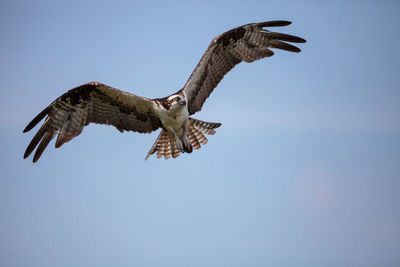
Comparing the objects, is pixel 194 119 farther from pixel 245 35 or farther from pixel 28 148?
pixel 28 148

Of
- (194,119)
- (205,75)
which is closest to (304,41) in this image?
(205,75)

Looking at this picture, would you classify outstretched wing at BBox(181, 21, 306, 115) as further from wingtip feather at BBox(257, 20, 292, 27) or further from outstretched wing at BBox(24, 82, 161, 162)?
outstretched wing at BBox(24, 82, 161, 162)

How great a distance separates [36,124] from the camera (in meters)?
8.95

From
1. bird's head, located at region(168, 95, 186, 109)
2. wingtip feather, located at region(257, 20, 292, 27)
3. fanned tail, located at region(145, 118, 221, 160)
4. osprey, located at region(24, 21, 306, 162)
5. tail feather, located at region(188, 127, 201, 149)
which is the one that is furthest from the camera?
tail feather, located at region(188, 127, 201, 149)

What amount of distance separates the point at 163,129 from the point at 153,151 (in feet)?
2.14

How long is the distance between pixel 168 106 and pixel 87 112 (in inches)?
61.7

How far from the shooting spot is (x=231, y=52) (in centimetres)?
992

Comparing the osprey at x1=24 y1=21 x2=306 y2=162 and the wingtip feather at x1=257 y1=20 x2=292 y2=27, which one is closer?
the osprey at x1=24 y1=21 x2=306 y2=162

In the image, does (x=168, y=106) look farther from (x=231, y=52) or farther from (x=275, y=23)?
(x=275, y=23)

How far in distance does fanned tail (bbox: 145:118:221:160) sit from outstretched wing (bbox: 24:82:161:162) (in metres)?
0.54

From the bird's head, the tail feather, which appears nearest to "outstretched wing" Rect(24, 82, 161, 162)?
the bird's head

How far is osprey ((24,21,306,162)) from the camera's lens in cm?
922

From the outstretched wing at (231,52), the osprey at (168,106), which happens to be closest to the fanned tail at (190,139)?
the osprey at (168,106)

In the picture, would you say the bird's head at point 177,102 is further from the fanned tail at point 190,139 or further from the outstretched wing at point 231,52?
the fanned tail at point 190,139
